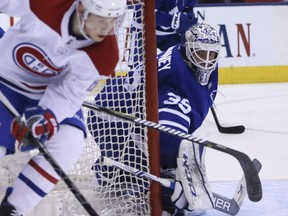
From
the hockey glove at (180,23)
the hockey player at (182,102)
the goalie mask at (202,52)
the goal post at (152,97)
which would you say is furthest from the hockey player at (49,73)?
the hockey glove at (180,23)

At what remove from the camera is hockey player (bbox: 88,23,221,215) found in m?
2.85

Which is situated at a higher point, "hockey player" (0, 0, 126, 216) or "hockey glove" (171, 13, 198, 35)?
"hockey player" (0, 0, 126, 216)

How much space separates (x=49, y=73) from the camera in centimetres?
236

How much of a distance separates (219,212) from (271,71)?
4.15 m

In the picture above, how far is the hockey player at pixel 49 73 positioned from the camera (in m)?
2.25

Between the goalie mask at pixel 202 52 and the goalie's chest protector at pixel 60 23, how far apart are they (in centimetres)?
72

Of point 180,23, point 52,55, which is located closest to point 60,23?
point 52,55

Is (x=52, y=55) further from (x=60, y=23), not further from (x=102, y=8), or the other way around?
(x=102, y=8)

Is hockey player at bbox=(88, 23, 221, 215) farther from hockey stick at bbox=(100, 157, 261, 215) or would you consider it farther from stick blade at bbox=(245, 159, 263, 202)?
stick blade at bbox=(245, 159, 263, 202)

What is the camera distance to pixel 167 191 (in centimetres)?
290

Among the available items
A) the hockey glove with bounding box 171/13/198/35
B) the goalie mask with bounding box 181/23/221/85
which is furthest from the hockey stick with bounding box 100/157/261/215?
the hockey glove with bounding box 171/13/198/35

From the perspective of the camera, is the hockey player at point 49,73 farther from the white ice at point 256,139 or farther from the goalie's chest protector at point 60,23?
the white ice at point 256,139

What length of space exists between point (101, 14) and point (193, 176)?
0.89 metres

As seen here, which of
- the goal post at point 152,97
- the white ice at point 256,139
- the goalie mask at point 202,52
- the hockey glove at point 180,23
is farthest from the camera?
the hockey glove at point 180,23
